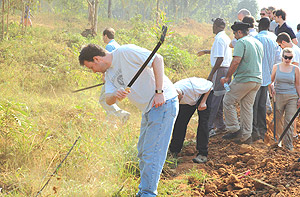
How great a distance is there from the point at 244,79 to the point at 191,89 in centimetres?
118

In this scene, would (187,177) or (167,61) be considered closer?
(187,177)

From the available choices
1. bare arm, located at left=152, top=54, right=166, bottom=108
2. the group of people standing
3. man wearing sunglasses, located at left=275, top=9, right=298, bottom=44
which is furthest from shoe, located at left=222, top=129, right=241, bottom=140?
bare arm, located at left=152, top=54, right=166, bottom=108

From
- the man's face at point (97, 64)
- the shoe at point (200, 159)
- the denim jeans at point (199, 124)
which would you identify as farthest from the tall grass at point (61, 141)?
the man's face at point (97, 64)

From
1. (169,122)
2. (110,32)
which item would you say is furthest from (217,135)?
(169,122)

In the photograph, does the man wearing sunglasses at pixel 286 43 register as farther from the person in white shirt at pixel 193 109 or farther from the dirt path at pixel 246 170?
the person in white shirt at pixel 193 109

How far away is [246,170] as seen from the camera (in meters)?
4.10

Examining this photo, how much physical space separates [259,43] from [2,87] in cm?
491

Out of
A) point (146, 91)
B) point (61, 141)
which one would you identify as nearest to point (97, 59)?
point (146, 91)

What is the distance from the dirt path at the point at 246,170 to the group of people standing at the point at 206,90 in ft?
0.88

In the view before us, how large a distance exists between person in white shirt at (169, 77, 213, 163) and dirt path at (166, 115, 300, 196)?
0.20 m

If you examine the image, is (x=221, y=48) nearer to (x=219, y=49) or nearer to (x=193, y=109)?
(x=219, y=49)

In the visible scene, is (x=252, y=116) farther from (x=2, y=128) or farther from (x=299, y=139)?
(x=2, y=128)

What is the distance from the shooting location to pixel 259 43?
5117mm

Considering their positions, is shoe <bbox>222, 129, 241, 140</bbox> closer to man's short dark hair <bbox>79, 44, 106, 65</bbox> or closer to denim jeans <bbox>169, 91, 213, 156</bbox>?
denim jeans <bbox>169, 91, 213, 156</bbox>
